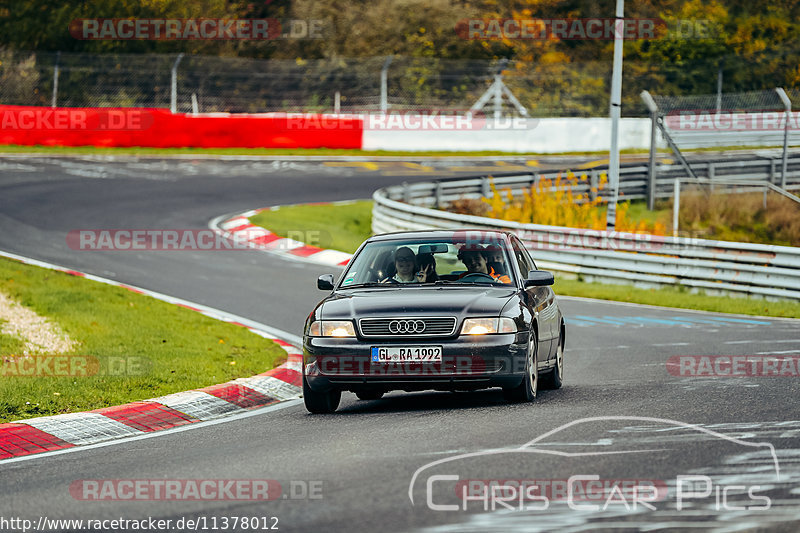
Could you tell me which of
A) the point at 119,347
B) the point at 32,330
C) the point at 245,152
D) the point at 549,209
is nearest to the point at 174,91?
the point at 245,152

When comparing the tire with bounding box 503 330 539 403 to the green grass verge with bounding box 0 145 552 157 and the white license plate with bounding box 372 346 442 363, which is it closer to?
the white license plate with bounding box 372 346 442 363

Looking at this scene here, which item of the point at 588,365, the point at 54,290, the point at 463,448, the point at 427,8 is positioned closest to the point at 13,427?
the point at 463,448

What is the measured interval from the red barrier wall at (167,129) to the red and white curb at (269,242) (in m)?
11.9

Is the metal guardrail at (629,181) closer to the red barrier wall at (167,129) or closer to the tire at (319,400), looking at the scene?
the red barrier wall at (167,129)

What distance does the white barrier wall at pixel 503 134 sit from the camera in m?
42.2

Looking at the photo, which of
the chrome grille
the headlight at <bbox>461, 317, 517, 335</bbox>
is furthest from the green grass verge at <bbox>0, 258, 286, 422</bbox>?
the headlight at <bbox>461, 317, 517, 335</bbox>

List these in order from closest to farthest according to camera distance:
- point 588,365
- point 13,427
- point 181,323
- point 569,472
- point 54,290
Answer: point 569,472 → point 13,427 → point 588,365 → point 181,323 → point 54,290

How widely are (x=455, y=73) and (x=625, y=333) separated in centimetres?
3483

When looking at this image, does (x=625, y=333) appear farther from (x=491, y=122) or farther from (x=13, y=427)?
(x=491, y=122)

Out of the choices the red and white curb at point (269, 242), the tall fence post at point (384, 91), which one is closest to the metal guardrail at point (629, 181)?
the red and white curb at point (269, 242)

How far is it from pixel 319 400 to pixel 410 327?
1.06 metres

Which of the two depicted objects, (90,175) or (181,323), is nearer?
(181,323)

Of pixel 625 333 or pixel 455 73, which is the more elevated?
pixel 455 73

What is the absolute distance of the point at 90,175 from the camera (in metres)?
33.4
